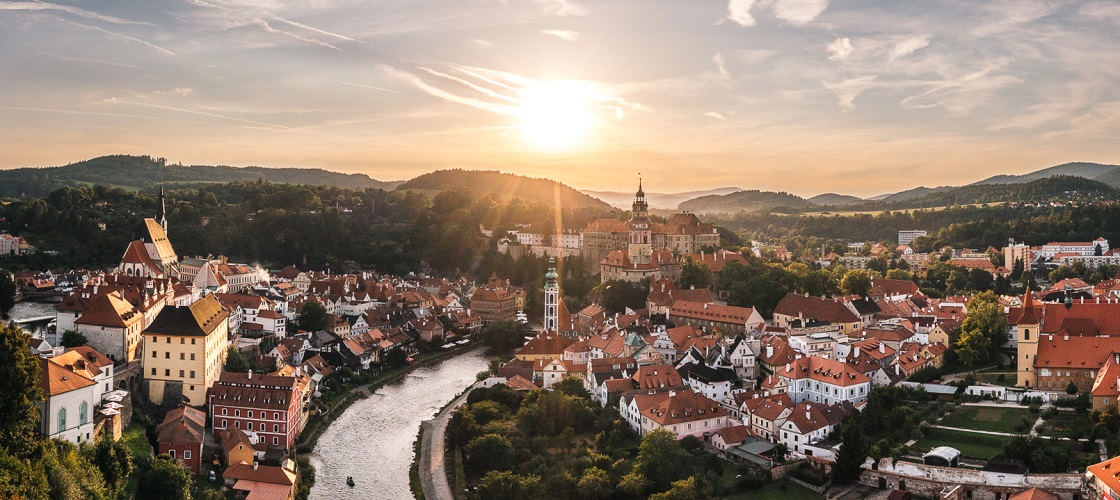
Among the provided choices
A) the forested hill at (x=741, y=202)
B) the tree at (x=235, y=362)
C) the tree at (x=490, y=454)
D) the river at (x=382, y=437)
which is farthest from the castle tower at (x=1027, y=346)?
the forested hill at (x=741, y=202)

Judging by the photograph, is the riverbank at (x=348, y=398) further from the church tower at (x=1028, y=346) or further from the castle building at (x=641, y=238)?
the church tower at (x=1028, y=346)

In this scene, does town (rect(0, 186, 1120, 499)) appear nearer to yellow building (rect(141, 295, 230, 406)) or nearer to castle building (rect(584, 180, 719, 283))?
yellow building (rect(141, 295, 230, 406))

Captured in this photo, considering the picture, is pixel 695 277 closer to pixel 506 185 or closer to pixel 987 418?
pixel 987 418

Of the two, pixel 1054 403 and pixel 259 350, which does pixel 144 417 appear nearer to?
pixel 259 350

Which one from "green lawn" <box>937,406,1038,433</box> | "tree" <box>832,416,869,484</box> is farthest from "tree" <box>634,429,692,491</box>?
"green lawn" <box>937,406,1038,433</box>

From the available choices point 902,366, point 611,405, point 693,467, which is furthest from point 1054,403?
point 611,405
